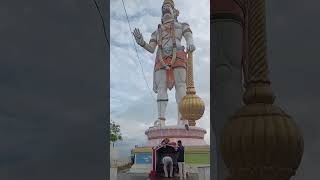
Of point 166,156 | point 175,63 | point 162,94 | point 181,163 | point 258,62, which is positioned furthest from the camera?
point 162,94

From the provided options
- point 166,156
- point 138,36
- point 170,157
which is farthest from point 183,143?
point 138,36

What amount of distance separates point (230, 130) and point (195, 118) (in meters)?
14.6

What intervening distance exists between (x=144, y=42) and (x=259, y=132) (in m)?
13.3

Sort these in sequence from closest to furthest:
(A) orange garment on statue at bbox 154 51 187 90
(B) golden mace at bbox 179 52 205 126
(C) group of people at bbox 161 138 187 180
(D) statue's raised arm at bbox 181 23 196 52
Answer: (C) group of people at bbox 161 138 187 180, (D) statue's raised arm at bbox 181 23 196 52, (A) orange garment on statue at bbox 154 51 187 90, (B) golden mace at bbox 179 52 205 126

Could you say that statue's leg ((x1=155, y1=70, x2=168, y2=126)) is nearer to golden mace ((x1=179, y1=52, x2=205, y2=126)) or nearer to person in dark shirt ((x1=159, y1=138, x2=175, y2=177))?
golden mace ((x1=179, y1=52, x2=205, y2=126))

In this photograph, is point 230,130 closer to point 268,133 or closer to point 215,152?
point 268,133

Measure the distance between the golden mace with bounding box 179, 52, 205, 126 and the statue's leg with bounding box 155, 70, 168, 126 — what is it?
0.65 meters

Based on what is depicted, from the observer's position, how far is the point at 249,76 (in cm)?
211

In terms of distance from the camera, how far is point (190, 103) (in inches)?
632

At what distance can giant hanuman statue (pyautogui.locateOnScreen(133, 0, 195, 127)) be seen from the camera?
15320 mm

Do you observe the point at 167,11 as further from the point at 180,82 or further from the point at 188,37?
the point at 180,82

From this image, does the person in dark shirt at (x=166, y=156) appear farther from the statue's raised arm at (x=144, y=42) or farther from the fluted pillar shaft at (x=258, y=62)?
the fluted pillar shaft at (x=258, y=62)

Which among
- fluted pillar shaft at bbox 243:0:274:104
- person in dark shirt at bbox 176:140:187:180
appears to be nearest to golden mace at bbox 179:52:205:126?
person in dark shirt at bbox 176:140:187:180

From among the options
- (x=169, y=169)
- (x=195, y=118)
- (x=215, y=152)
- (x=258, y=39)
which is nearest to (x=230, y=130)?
(x=258, y=39)
